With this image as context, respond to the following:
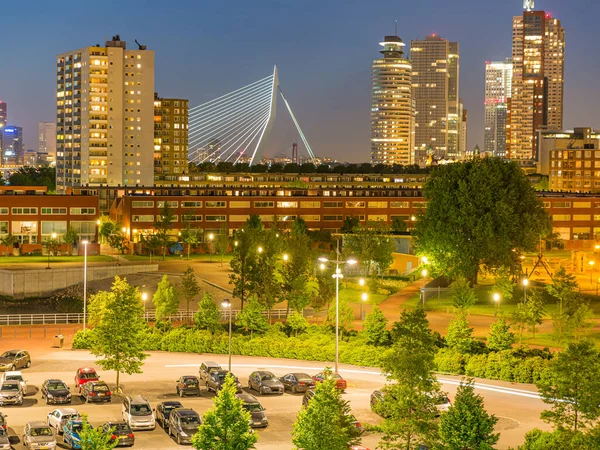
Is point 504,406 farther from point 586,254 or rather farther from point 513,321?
point 586,254

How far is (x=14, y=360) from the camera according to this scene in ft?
149

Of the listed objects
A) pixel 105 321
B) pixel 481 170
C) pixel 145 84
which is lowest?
pixel 105 321

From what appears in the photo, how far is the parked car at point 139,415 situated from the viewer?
34.9 metres

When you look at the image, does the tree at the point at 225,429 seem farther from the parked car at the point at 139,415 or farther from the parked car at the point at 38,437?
the parked car at the point at 139,415

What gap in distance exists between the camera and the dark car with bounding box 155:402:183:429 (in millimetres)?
35281

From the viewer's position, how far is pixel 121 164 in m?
182

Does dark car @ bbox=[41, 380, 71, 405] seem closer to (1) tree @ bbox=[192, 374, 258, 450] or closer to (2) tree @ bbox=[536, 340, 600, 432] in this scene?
(1) tree @ bbox=[192, 374, 258, 450]

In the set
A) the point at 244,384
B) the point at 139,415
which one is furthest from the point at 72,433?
the point at 244,384

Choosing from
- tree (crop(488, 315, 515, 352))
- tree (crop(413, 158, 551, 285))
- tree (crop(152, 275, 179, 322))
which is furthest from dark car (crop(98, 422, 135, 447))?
tree (crop(413, 158, 551, 285))

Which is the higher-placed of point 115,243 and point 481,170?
point 481,170

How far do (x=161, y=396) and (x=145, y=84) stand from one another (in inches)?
5843

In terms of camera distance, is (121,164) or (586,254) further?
(121,164)

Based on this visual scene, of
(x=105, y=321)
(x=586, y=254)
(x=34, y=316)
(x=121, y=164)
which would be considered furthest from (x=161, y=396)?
(x=121, y=164)

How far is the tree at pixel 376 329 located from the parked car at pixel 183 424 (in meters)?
16.8
